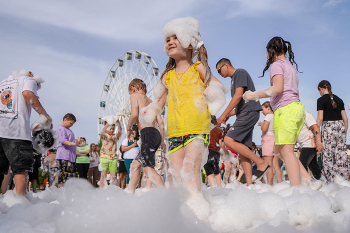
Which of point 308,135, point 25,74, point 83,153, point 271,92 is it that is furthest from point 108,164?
point 271,92

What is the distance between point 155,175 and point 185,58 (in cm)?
168

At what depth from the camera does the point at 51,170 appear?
5555 mm

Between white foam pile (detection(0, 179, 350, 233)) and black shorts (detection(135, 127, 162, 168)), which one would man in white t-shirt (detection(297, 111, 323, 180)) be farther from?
white foam pile (detection(0, 179, 350, 233))

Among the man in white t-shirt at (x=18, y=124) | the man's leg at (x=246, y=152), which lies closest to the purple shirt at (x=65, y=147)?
the man in white t-shirt at (x=18, y=124)

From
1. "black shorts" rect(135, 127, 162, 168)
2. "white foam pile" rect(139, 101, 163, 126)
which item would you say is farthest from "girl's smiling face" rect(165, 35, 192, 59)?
"black shorts" rect(135, 127, 162, 168)

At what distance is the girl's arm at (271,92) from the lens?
278cm

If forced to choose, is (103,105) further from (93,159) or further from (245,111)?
(245,111)

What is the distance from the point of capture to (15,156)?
2.99m

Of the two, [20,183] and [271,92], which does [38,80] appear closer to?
[20,183]

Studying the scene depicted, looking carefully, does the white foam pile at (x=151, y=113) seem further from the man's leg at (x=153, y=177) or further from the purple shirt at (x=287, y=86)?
the purple shirt at (x=287, y=86)

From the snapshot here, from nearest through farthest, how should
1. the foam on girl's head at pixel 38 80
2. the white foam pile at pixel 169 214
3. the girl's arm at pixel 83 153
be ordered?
the white foam pile at pixel 169 214
the foam on girl's head at pixel 38 80
the girl's arm at pixel 83 153

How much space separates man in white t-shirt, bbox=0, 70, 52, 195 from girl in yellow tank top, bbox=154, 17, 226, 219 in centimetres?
149

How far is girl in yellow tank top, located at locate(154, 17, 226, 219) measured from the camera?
85.9 inches

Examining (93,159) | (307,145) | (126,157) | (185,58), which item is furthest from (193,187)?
(93,159)
